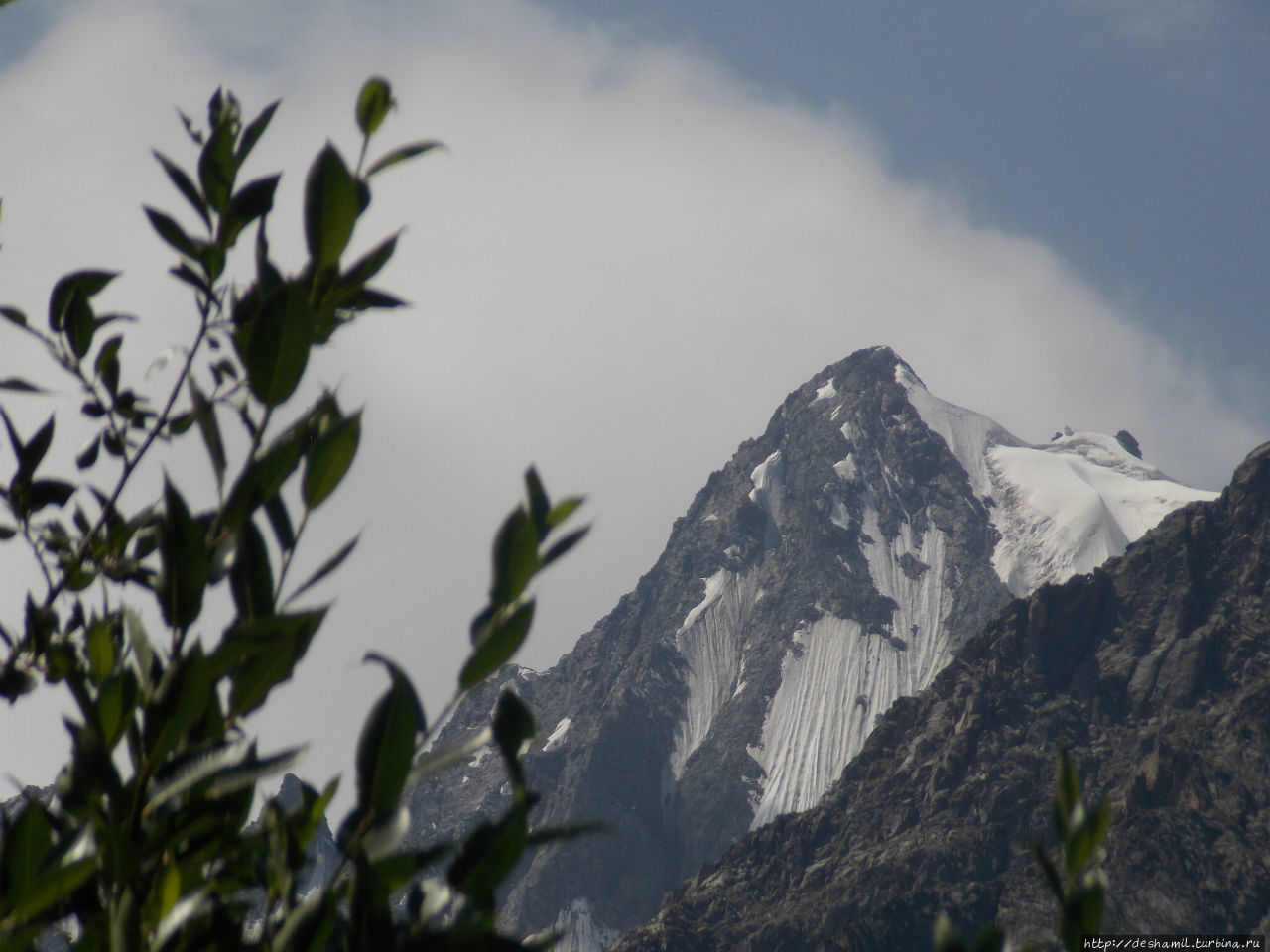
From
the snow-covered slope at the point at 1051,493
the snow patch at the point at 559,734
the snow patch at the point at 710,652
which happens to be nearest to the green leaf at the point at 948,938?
the snow-covered slope at the point at 1051,493

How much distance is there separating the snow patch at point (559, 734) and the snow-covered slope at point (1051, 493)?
45.9m

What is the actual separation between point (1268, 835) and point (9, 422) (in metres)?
70.9

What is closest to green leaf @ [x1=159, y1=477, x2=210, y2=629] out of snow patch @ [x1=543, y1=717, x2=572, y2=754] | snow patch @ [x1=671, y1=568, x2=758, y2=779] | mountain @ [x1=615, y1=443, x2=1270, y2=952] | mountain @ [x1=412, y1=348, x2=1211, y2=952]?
mountain @ [x1=615, y1=443, x2=1270, y2=952]

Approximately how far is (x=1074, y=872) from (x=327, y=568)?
0.73 meters

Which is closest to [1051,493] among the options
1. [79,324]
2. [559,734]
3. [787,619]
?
[787,619]

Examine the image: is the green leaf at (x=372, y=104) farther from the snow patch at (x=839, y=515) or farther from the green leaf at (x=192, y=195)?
the snow patch at (x=839, y=515)

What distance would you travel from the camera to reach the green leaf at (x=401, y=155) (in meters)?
1.24

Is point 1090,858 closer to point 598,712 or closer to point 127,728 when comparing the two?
point 127,728

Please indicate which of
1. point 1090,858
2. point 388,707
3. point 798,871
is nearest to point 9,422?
point 388,707

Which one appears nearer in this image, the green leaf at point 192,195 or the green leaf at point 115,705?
the green leaf at point 115,705

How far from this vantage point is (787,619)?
110 m

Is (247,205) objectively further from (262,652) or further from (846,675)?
(846,675)

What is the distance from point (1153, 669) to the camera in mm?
73562

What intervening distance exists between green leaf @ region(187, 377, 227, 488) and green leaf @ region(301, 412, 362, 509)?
110 mm
